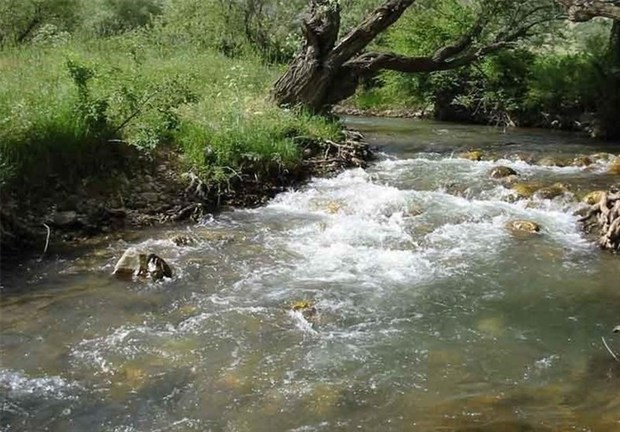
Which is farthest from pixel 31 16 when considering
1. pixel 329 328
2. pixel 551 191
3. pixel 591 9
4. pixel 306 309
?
pixel 329 328

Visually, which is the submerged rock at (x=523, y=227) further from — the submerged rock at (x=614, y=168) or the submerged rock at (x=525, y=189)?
the submerged rock at (x=614, y=168)

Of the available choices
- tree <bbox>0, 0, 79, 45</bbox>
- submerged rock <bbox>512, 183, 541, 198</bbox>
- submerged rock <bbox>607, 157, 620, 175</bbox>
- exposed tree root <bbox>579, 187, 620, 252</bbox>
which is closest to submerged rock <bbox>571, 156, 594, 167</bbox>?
submerged rock <bbox>607, 157, 620, 175</bbox>

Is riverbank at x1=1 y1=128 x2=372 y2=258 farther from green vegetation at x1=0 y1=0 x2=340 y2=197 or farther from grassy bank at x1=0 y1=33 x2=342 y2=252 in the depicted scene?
green vegetation at x1=0 y1=0 x2=340 y2=197

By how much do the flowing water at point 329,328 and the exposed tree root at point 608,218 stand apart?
211mm

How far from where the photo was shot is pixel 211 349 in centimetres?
550

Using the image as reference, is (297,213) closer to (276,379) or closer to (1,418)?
(276,379)

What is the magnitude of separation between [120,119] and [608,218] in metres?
6.70

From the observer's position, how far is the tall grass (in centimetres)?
843

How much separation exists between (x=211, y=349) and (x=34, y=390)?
1375 mm

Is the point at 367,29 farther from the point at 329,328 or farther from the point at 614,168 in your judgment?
the point at 329,328

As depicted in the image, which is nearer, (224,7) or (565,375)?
(565,375)

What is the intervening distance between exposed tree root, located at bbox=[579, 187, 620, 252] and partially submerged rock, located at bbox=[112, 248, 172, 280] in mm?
5253

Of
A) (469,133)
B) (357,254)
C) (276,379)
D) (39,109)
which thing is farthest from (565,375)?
(469,133)

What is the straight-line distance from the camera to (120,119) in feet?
31.2
